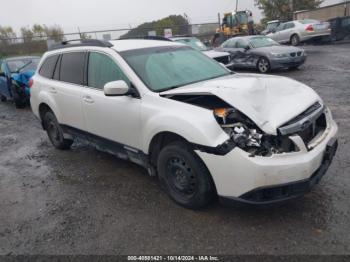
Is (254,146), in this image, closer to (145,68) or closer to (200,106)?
(200,106)

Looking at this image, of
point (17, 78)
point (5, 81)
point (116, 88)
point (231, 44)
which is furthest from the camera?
point (231, 44)

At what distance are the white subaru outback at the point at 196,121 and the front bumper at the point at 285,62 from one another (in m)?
7.72

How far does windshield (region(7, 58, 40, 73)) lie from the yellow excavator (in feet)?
59.0

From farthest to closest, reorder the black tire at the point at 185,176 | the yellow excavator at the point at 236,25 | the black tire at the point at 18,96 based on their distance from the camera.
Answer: the yellow excavator at the point at 236,25, the black tire at the point at 18,96, the black tire at the point at 185,176

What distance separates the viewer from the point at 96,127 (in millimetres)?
4555

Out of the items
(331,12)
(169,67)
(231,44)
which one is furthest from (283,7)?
(169,67)

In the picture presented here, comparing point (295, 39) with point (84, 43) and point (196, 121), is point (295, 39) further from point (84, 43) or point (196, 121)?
point (196, 121)

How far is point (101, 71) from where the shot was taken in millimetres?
4449

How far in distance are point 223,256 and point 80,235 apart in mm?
1466

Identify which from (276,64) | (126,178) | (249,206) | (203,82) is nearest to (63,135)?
(126,178)

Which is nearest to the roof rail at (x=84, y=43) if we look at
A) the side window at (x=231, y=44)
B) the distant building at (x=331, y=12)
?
the side window at (x=231, y=44)

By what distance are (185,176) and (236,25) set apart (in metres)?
25.9

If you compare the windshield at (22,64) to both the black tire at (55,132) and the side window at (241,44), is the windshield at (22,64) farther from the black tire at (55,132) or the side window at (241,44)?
the side window at (241,44)

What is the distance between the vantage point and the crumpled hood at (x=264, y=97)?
3.06 m
